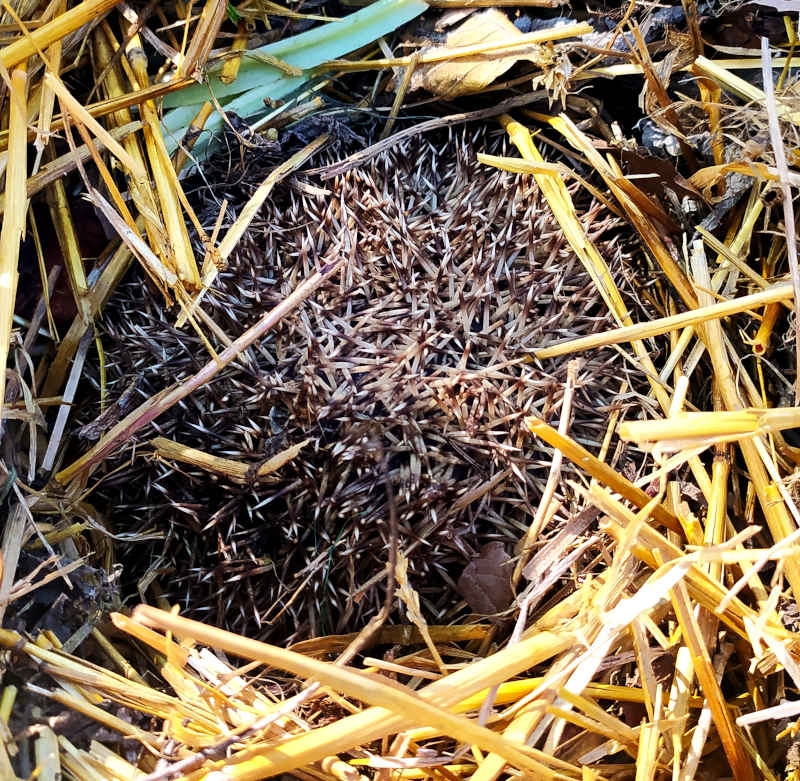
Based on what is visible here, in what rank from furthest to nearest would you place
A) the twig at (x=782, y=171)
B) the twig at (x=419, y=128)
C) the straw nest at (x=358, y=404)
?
1. the twig at (x=419, y=128)
2. the straw nest at (x=358, y=404)
3. the twig at (x=782, y=171)

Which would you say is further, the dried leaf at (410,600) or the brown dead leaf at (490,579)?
the brown dead leaf at (490,579)

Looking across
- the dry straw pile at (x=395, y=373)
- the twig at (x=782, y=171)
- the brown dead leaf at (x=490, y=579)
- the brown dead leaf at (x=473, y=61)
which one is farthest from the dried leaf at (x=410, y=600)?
the brown dead leaf at (x=473, y=61)

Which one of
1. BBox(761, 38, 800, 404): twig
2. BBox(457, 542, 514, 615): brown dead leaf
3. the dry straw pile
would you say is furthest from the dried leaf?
BBox(761, 38, 800, 404): twig

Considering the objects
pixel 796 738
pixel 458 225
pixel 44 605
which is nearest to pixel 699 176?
pixel 458 225

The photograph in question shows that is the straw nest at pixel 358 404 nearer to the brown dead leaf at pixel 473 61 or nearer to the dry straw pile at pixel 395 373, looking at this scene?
the dry straw pile at pixel 395 373

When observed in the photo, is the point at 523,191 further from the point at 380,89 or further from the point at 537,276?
the point at 380,89

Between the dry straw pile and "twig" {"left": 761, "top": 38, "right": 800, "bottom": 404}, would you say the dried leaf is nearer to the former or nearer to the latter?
the dry straw pile

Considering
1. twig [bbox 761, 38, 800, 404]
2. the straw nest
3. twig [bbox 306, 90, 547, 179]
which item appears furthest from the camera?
twig [bbox 306, 90, 547, 179]
